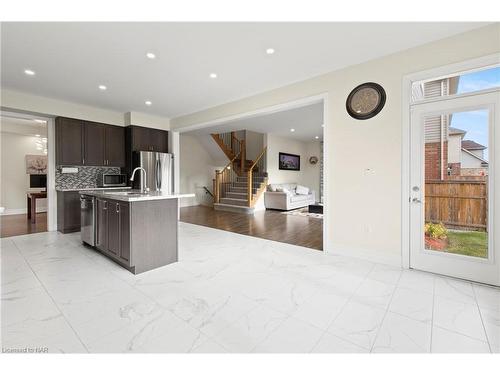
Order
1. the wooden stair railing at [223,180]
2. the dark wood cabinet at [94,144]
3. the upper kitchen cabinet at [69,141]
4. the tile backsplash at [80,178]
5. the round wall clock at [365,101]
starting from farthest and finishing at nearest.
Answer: the wooden stair railing at [223,180] < the dark wood cabinet at [94,144] < the tile backsplash at [80,178] < the upper kitchen cabinet at [69,141] < the round wall clock at [365,101]

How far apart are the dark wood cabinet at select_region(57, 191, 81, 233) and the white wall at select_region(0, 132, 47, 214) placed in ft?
11.4

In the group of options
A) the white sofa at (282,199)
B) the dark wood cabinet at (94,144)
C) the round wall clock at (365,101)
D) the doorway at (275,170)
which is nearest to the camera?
the round wall clock at (365,101)

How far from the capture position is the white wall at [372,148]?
9.29ft

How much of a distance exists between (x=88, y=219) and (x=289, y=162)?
792cm

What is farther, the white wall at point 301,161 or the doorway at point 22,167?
the white wall at point 301,161

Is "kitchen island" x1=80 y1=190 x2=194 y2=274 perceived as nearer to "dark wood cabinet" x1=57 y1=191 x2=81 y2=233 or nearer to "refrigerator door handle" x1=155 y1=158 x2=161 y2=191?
"dark wood cabinet" x1=57 y1=191 x2=81 y2=233

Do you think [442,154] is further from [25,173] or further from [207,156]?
[25,173]

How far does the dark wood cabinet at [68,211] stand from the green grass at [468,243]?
250 inches

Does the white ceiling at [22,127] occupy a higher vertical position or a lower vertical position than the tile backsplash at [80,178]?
higher

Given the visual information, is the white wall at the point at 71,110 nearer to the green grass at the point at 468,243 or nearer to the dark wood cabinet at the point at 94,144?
the dark wood cabinet at the point at 94,144

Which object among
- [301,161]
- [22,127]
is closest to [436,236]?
[301,161]

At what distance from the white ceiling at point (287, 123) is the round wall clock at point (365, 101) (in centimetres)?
217

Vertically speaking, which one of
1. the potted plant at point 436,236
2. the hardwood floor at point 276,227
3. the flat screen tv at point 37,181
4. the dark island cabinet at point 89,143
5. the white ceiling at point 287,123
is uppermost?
the white ceiling at point 287,123

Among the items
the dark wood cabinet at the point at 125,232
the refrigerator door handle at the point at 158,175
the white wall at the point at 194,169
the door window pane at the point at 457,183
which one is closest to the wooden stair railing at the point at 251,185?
the white wall at the point at 194,169
